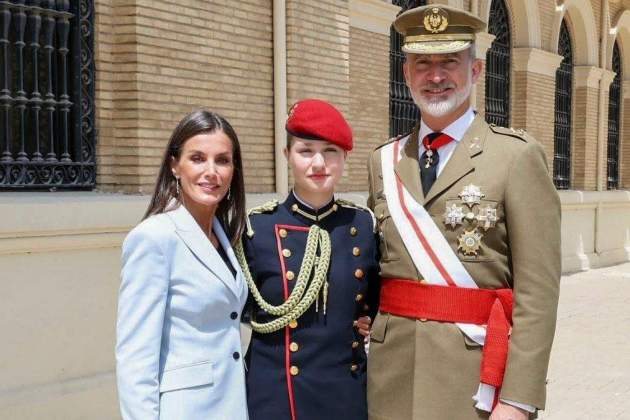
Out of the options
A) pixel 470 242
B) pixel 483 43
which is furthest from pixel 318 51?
pixel 470 242

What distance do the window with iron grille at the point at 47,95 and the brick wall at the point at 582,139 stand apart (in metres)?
10.8

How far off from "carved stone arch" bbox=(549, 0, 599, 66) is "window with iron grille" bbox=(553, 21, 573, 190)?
0.43ft

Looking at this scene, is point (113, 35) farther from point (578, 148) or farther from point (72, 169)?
point (578, 148)

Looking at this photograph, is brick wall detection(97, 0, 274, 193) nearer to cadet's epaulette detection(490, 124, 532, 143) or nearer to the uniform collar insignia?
the uniform collar insignia

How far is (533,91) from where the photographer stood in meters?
12.8

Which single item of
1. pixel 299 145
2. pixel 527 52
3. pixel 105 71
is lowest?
pixel 299 145

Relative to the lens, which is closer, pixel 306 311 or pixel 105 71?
pixel 306 311

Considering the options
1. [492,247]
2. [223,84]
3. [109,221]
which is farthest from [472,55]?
[223,84]

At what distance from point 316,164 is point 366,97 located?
20.6 feet

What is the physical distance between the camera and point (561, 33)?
14.3 m

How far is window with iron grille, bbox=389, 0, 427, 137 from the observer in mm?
9672

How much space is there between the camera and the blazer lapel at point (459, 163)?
8.69ft

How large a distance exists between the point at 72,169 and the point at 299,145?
3.28m

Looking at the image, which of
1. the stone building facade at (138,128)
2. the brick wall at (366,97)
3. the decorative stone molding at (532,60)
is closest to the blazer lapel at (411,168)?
the stone building facade at (138,128)
